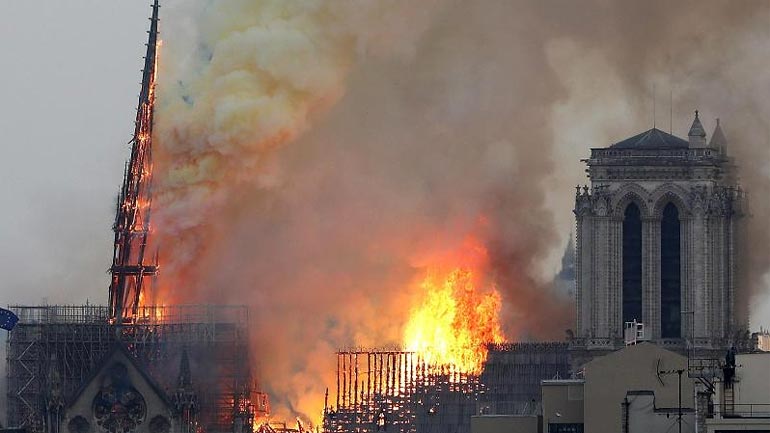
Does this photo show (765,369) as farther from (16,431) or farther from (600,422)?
(16,431)

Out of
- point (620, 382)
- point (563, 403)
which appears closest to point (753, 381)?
point (620, 382)

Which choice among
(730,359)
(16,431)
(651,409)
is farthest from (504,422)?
(16,431)

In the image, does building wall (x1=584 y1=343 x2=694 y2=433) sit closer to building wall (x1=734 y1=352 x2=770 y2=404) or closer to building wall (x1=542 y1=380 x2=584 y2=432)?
building wall (x1=542 y1=380 x2=584 y2=432)

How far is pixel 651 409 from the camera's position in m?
139

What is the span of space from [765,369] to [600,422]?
1224 cm

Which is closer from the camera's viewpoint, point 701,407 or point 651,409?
point 701,407

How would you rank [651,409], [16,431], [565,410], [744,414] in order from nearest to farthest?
1. [744,414]
2. [651,409]
3. [565,410]
4. [16,431]

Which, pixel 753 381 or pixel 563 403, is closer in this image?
pixel 753 381

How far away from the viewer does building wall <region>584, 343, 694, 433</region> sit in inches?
5595

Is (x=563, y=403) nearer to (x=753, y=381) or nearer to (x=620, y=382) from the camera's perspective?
(x=620, y=382)

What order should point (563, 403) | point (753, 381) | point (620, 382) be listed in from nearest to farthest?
point (753, 381) < point (620, 382) < point (563, 403)

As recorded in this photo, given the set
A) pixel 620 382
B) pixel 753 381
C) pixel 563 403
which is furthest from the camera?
pixel 563 403

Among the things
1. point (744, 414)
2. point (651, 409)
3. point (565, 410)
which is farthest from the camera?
point (565, 410)

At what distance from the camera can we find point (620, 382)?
143125 millimetres
